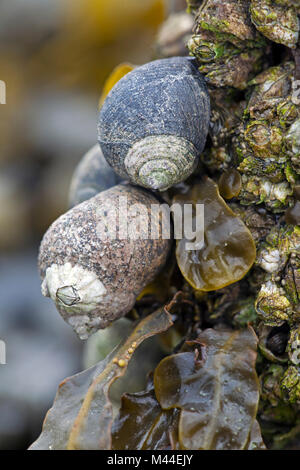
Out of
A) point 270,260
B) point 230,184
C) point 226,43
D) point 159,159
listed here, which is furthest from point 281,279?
point 226,43

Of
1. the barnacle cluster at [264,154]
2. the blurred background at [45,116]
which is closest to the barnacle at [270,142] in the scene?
the barnacle cluster at [264,154]

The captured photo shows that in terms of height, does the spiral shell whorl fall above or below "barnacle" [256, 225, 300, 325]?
above

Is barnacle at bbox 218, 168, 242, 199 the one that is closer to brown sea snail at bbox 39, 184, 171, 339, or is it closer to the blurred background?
brown sea snail at bbox 39, 184, 171, 339

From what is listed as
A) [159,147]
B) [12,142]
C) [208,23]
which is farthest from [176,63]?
[12,142]

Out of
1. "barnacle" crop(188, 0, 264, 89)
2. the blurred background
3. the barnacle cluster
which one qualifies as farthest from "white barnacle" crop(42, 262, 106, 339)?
the blurred background

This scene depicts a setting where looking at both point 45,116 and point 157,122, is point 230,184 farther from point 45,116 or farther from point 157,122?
point 45,116

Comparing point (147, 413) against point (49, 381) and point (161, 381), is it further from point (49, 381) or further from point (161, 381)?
point (49, 381)
